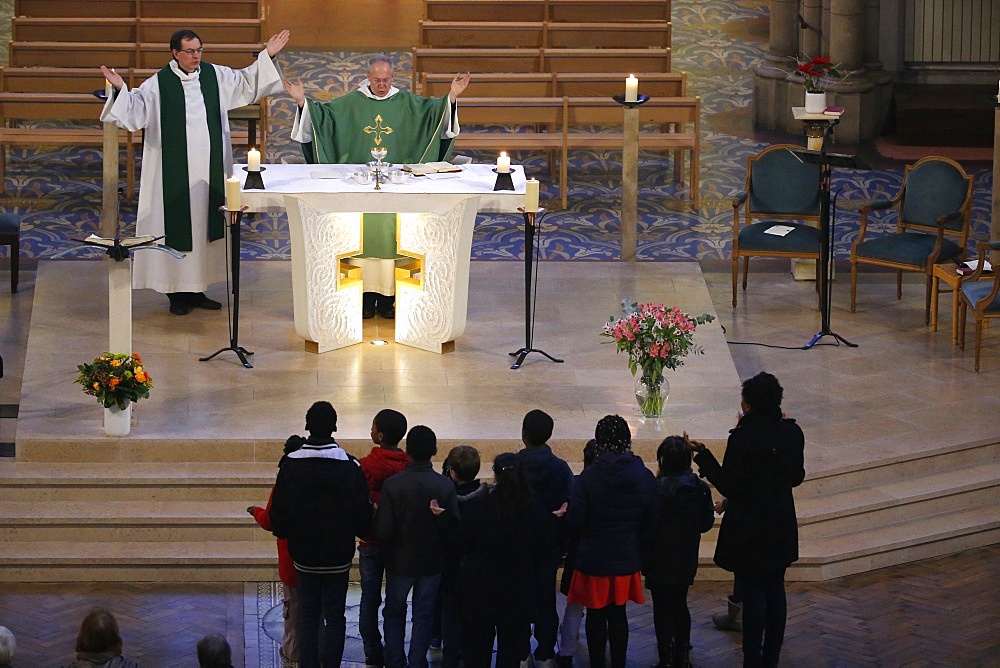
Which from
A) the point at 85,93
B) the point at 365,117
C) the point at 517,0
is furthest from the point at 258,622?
the point at 517,0

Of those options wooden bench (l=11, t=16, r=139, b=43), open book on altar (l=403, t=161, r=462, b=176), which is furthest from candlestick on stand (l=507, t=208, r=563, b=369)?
wooden bench (l=11, t=16, r=139, b=43)

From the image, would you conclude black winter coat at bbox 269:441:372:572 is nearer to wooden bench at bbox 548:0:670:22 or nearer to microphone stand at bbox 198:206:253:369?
microphone stand at bbox 198:206:253:369

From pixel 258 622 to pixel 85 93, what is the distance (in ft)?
24.1

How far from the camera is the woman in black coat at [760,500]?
19.8ft

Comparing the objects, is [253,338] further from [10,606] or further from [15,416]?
[10,606]

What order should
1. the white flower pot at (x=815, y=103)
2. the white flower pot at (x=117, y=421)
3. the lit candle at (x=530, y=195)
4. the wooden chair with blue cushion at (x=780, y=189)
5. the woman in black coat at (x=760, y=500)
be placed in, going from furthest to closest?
1. the white flower pot at (x=815, y=103)
2. the wooden chair with blue cushion at (x=780, y=189)
3. the lit candle at (x=530, y=195)
4. the white flower pot at (x=117, y=421)
5. the woman in black coat at (x=760, y=500)

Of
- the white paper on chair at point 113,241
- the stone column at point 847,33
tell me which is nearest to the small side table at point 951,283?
the white paper on chair at point 113,241

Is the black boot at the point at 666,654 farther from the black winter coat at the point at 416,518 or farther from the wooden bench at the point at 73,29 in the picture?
the wooden bench at the point at 73,29

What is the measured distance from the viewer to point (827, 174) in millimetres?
9219

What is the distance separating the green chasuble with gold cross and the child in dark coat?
11.4ft

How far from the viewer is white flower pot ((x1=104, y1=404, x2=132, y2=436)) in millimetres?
7637

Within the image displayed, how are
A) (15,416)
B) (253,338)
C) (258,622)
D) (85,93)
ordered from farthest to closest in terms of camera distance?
(85,93)
(253,338)
(15,416)
(258,622)

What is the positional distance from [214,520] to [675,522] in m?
2.33

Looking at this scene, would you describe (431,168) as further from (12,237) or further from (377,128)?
(12,237)
